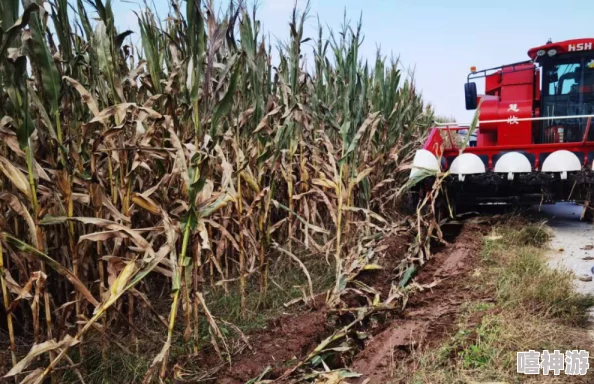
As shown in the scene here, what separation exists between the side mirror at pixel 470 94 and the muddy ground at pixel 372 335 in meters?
3.84

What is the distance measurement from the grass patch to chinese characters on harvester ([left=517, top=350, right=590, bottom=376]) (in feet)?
0.10

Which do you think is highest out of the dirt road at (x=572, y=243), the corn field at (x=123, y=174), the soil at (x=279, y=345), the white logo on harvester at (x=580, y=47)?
the white logo on harvester at (x=580, y=47)

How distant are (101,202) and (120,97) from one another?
0.55 meters

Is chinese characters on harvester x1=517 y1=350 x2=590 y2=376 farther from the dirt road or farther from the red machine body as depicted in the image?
the red machine body

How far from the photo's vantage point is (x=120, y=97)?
2344mm

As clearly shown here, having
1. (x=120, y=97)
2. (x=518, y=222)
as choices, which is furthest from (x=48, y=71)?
(x=518, y=222)

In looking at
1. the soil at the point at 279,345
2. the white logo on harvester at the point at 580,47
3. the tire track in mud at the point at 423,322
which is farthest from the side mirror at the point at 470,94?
the soil at the point at 279,345

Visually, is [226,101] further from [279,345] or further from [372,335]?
[372,335]

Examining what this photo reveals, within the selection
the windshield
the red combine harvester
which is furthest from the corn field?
the windshield

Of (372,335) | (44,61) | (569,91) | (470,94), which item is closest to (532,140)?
(569,91)

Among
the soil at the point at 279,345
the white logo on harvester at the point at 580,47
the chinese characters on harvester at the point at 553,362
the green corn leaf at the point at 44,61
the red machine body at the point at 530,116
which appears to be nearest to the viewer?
the green corn leaf at the point at 44,61

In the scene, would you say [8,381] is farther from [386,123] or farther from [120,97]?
[386,123]

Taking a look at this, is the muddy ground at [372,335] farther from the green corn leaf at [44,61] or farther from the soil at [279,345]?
the green corn leaf at [44,61]

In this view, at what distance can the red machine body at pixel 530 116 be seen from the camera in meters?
5.37
